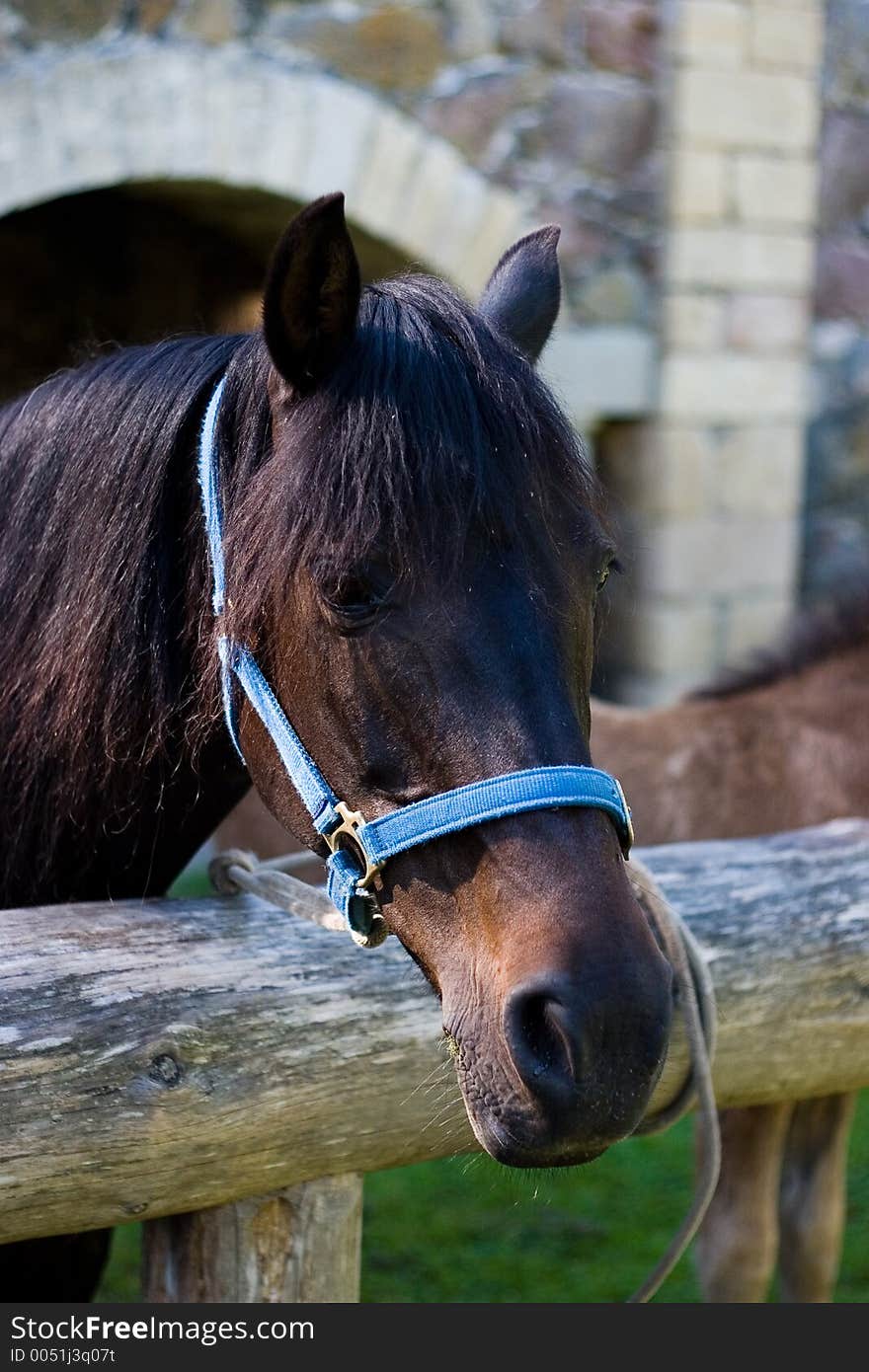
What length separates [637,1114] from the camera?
113 centimetres

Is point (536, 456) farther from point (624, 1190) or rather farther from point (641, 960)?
point (624, 1190)

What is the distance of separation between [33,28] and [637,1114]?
381cm

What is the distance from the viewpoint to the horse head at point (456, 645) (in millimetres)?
1117

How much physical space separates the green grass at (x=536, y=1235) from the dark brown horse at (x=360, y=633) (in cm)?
179

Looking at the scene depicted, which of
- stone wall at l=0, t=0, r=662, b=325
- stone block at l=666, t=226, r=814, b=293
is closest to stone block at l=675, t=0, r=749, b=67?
stone wall at l=0, t=0, r=662, b=325

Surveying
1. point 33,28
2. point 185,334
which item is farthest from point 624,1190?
point 33,28

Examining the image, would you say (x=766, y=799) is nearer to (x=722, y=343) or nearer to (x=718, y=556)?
(x=718, y=556)

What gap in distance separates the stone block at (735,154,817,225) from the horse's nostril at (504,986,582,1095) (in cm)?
481

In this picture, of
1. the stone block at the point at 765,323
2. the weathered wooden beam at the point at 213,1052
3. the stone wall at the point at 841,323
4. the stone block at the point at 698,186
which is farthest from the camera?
the stone wall at the point at 841,323

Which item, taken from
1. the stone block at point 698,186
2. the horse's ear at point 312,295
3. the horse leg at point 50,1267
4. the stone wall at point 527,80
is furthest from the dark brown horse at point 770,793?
the stone block at point 698,186

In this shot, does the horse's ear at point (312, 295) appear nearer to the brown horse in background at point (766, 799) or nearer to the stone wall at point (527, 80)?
the brown horse in background at point (766, 799)

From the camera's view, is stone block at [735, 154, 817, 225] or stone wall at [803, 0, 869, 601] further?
stone wall at [803, 0, 869, 601]

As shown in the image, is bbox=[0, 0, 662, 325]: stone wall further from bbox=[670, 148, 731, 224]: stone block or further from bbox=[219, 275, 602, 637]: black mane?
bbox=[219, 275, 602, 637]: black mane

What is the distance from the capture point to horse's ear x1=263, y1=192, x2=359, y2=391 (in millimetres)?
1273
